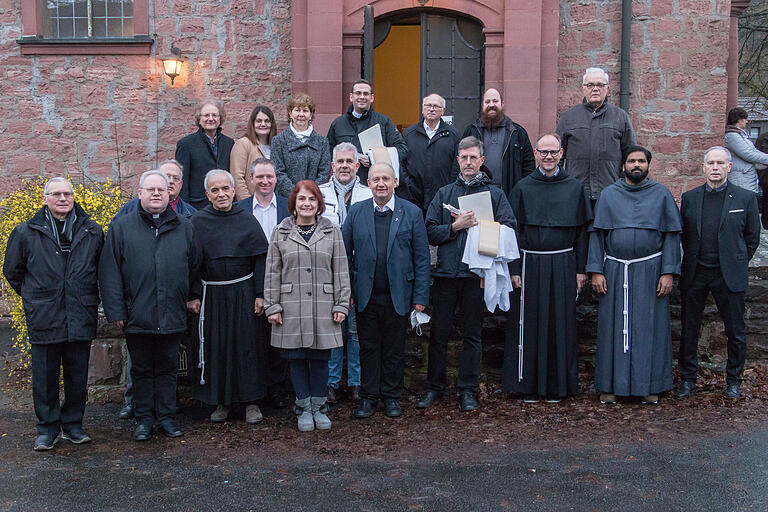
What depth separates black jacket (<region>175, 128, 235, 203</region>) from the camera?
738cm

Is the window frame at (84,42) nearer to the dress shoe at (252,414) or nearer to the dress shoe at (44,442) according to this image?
the dress shoe at (252,414)

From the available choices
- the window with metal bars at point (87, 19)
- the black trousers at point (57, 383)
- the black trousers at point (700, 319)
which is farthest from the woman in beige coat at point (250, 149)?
the window with metal bars at point (87, 19)

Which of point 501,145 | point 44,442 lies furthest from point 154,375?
point 501,145

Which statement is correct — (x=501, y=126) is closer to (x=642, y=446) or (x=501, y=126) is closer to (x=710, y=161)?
(x=710, y=161)

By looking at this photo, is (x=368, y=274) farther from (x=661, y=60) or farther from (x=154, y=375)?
(x=661, y=60)

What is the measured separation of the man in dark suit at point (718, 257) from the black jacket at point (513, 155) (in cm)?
133

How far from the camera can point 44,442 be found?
5488 millimetres

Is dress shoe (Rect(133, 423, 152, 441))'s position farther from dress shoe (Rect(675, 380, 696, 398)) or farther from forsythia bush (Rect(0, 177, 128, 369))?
dress shoe (Rect(675, 380, 696, 398))

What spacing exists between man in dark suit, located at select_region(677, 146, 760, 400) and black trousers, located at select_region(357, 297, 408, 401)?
2.23 m

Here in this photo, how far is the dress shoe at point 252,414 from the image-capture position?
6082 millimetres

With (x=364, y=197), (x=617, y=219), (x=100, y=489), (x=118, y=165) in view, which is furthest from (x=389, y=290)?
(x=118, y=165)

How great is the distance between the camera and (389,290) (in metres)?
6.12

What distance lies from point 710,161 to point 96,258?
460cm

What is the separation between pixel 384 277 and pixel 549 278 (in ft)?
4.38
